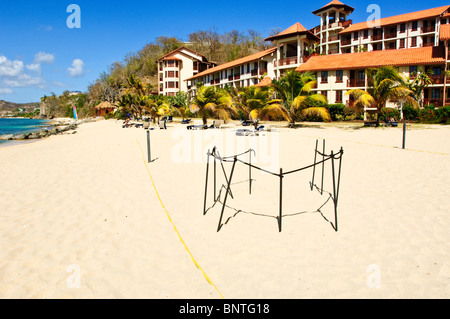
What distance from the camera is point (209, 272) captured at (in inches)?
169

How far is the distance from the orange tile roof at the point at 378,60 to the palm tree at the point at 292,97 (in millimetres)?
13052

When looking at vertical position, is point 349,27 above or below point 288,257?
above

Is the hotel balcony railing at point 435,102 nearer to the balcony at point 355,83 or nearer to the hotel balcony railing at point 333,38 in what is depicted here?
the balcony at point 355,83

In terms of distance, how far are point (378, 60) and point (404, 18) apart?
2266 cm

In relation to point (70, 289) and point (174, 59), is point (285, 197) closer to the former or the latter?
point (70, 289)

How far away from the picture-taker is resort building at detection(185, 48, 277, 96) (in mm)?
44812

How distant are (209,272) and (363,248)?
2.67m

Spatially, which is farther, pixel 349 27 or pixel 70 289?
pixel 349 27

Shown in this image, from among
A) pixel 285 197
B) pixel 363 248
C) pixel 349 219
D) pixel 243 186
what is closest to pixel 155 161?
pixel 243 186

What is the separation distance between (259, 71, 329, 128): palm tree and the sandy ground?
45.5 feet

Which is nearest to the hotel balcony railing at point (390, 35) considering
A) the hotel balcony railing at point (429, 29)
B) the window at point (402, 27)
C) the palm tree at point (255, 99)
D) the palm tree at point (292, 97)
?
the window at point (402, 27)

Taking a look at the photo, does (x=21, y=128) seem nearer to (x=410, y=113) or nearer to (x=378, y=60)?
(x=378, y=60)
